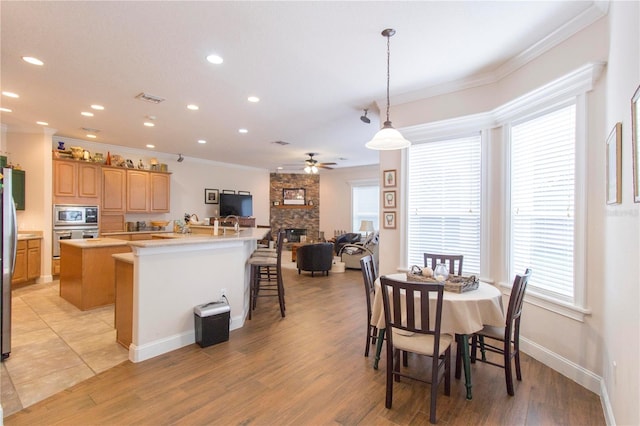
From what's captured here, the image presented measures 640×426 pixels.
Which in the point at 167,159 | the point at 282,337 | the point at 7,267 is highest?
the point at 167,159

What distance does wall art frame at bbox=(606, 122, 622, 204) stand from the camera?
73.0 inches

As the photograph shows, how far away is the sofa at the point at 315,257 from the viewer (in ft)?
22.2

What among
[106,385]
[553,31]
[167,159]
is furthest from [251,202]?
[553,31]

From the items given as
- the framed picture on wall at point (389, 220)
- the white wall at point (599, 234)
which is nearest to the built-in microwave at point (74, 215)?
the framed picture on wall at point (389, 220)

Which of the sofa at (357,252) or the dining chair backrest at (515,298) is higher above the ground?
the dining chair backrest at (515,298)

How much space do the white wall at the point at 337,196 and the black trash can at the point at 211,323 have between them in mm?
7445

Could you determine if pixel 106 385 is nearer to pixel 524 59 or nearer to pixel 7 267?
pixel 7 267

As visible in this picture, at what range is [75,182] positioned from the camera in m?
6.04

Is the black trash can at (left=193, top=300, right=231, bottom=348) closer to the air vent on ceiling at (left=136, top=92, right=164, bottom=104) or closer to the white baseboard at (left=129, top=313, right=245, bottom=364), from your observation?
the white baseboard at (left=129, top=313, right=245, bottom=364)

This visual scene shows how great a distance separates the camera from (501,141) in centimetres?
336

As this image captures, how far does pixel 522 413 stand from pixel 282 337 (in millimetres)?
2266

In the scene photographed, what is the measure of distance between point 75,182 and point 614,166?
791 cm

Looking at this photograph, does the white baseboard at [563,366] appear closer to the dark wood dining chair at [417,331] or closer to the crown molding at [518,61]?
the dark wood dining chair at [417,331]

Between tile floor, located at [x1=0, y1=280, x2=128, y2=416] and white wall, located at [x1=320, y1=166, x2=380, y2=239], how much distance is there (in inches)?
291
